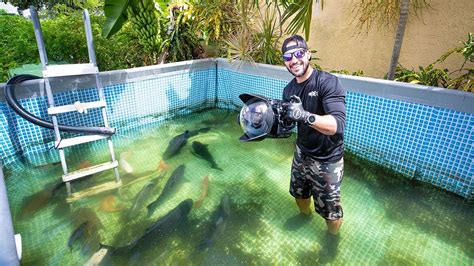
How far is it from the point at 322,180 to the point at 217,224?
1.35 meters

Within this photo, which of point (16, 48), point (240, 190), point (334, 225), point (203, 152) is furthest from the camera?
point (16, 48)

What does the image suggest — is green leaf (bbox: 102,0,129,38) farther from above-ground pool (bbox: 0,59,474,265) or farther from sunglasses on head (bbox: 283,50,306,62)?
sunglasses on head (bbox: 283,50,306,62)

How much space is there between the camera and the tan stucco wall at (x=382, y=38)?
458 cm

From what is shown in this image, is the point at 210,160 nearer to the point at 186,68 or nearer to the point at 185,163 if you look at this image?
the point at 185,163

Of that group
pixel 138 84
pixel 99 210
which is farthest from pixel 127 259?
pixel 138 84

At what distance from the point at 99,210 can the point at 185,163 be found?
144cm

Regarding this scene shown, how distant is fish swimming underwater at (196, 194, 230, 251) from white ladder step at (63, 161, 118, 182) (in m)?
1.88

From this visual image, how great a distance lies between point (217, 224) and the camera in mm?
3041

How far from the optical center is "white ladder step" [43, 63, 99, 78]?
3.58 metres

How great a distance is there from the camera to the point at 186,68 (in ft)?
20.2

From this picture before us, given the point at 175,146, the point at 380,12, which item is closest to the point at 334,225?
the point at 175,146

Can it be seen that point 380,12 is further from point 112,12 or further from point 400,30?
point 112,12

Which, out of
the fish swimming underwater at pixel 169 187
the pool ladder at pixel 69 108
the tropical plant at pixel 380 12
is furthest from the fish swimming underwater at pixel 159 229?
the tropical plant at pixel 380 12

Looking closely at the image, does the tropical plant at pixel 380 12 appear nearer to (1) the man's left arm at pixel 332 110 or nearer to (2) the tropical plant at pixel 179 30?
(2) the tropical plant at pixel 179 30
